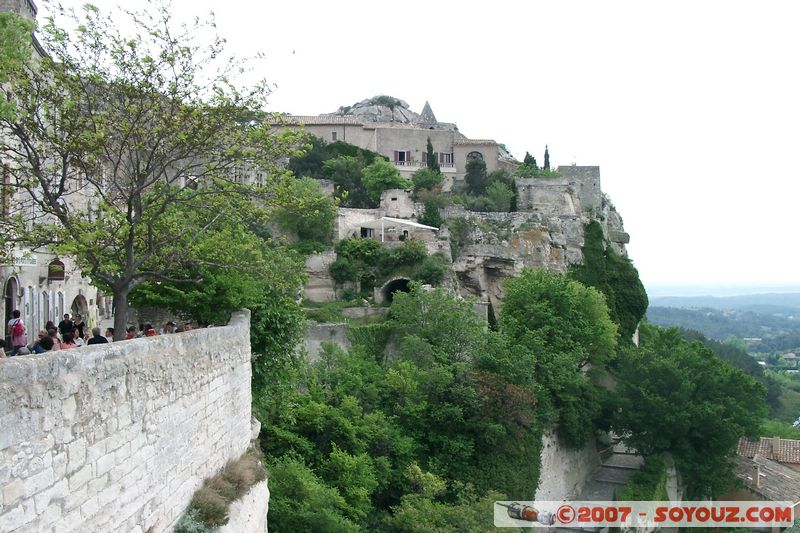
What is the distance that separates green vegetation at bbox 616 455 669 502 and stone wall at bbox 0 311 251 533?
22634mm

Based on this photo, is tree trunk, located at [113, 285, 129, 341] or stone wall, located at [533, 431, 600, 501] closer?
tree trunk, located at [113, 285, 129, 341]

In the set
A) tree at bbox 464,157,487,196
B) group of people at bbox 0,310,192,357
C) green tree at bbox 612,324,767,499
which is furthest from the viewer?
tree at bbox 464,157,487,196

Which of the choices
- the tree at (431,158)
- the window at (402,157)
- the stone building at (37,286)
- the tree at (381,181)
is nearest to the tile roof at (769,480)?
the tree at (381,181)

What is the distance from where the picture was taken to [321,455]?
20.0m

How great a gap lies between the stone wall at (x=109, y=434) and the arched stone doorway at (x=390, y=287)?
90.5 ft

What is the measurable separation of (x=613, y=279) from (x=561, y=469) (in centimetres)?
1655

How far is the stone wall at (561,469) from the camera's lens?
28.5 meters

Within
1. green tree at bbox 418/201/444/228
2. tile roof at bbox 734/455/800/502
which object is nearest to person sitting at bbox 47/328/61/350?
tile roof at bbox 734/455/800/502

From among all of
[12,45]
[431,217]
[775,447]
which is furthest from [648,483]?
[12,45]

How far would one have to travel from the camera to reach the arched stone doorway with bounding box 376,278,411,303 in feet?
124

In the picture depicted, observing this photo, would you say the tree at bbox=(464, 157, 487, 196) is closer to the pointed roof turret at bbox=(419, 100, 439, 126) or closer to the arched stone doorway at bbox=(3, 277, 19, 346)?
the pointed roof turret at bbox=(419, 100, 439, 126)

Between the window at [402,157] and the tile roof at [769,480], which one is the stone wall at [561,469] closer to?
the tile roof at [769,480]

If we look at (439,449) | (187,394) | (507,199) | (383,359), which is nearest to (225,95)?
(187,394)

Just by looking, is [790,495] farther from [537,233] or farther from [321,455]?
[321,455]
